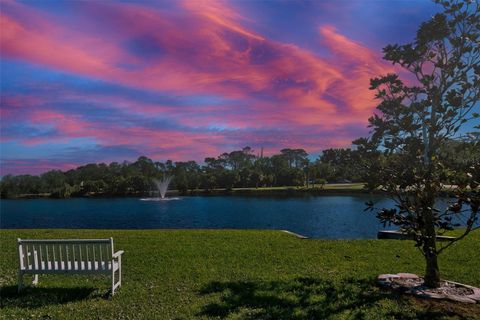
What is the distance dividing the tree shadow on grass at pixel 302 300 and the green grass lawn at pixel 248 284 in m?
0.02

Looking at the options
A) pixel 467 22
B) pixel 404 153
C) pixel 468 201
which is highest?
pixel 467 22

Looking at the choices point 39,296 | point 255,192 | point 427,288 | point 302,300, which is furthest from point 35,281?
point 255,192

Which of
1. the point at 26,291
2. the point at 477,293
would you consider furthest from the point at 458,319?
the point at 26,291

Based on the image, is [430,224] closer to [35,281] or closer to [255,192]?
[35,281]

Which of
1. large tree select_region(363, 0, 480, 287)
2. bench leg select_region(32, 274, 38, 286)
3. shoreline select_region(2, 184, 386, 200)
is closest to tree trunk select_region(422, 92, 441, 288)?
large tree select_region(363, 0, 480, 287)

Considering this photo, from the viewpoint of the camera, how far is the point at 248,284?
7.90 meters

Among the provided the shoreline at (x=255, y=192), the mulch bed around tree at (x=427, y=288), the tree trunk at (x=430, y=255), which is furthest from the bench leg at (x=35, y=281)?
the shoreline at (x=255, y=192)

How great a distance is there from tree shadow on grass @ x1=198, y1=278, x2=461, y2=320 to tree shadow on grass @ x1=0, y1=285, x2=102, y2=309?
2363 millimetres

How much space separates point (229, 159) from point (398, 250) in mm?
153480

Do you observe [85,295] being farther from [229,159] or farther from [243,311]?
[229,159]

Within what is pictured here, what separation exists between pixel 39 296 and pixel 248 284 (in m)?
4.00

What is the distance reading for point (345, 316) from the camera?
621cm

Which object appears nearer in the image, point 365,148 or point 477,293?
point 477,293

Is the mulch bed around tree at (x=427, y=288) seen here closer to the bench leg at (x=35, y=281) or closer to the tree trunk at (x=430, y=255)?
the tree trunk at (x=430, y=255)
